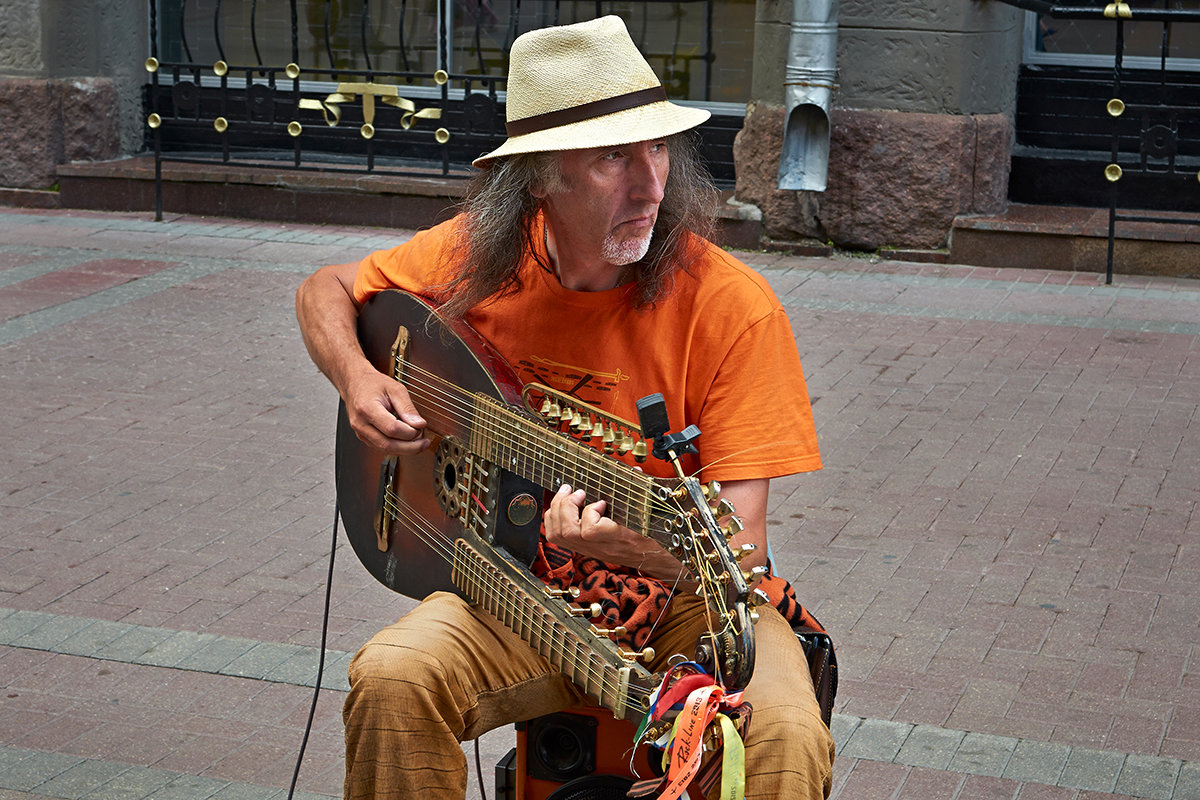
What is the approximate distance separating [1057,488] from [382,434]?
10.6 feet

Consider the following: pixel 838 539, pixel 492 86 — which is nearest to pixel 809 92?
pixel 492 86

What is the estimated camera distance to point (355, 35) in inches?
404

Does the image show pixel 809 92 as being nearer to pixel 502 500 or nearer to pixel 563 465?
pixel 502 500

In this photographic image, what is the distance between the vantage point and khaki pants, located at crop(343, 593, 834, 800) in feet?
7.50

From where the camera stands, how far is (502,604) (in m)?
2.51

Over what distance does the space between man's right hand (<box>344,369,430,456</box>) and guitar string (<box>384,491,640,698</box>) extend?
0.12 metres

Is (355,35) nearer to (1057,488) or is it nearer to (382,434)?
(1057,488)

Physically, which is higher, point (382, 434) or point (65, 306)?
point (382, 434)

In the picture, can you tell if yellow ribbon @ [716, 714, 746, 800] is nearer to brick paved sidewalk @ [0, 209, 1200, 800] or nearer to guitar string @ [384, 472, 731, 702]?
guitar string @ [384, 472, 731, 702]

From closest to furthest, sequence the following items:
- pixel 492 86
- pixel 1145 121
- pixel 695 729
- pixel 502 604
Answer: pixel 695 729 → pixel 502 604 → pixel 1145 121 → pixel 492 86

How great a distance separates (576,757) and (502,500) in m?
0.48

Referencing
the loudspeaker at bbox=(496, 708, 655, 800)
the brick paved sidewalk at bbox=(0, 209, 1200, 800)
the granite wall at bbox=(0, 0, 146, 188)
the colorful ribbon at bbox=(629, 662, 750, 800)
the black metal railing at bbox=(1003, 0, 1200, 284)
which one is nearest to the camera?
the colorful ribbon at bbox=(629, 662, 750, 800)

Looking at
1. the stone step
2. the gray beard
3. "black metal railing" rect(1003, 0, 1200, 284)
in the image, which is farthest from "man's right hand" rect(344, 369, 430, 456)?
the stone step

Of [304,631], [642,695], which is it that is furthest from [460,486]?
[304,631]
